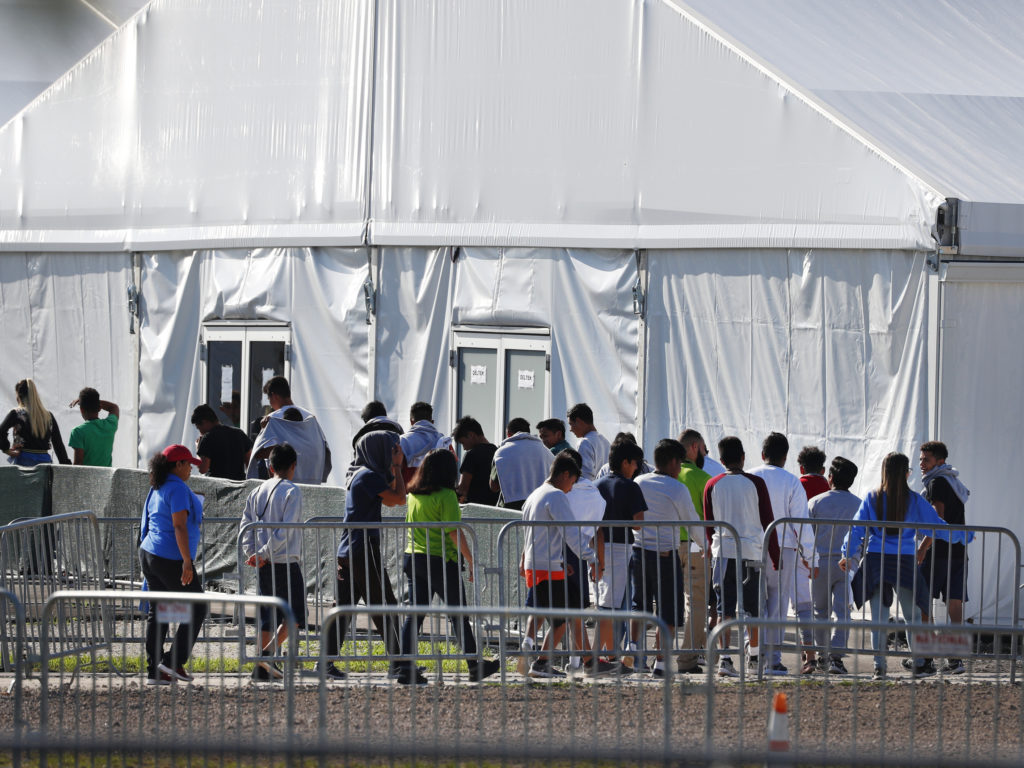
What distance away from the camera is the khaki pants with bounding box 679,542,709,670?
10.2 meters

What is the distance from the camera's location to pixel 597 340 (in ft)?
47.9

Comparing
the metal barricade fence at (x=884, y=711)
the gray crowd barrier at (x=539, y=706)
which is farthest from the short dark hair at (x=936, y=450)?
the gray crowd barrier at (x=539, y=706)

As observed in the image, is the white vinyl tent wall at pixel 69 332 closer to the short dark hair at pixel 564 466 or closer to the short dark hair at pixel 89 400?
the short dark hair at pixel 89 400

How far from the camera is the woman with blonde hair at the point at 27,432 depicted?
15.4 meters

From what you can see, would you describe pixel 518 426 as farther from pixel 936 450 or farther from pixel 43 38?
pixel 43 38

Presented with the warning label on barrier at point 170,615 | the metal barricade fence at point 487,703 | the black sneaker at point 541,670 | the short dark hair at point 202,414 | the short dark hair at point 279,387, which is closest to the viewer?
the warning label on barrier at point 170,615

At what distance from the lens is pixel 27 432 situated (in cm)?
1542

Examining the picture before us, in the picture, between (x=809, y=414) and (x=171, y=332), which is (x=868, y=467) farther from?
(x=171, y=332)

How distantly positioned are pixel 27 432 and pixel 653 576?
7871mm

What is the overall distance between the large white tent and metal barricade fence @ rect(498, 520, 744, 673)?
8.29 ft

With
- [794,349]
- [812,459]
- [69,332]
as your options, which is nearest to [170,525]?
[812,459]

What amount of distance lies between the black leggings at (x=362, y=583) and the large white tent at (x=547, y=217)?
169 inches

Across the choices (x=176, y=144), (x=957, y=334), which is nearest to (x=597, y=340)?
(x=957, y=334)

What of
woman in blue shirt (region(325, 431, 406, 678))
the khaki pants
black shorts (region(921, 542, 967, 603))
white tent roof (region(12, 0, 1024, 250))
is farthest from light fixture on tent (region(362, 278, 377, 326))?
black shorts (region(921, 542, 967, 603))
